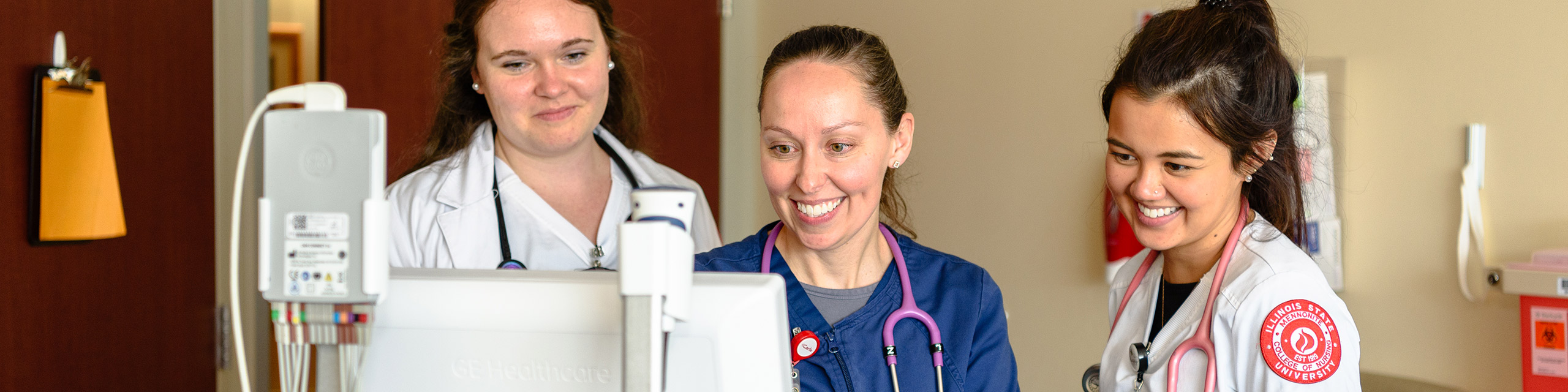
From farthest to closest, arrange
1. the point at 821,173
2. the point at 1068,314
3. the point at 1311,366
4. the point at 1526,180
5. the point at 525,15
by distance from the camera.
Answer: the point at 1068,314, the point at 1526,180, the point at 525,15, the point at 821,173, the point at 1311,366

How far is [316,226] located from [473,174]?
0.94 metres

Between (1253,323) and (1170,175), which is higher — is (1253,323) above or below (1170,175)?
below

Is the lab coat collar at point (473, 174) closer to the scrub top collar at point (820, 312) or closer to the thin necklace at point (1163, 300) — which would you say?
the scrub top collar at point (820, 312)

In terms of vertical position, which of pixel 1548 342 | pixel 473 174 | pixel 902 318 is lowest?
pixel 1548 342

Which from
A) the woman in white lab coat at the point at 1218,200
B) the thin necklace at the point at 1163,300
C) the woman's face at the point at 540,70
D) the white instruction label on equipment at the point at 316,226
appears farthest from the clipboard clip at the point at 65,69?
the thin necklace at the point at 1163,300

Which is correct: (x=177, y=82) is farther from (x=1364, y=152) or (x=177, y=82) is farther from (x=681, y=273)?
(x=1364, y=152)

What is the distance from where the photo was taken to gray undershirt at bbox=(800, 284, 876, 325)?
1.33m

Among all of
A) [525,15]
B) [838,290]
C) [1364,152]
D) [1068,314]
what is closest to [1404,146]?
[1364,152]

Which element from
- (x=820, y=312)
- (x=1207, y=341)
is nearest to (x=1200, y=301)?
(x=1207, y=341)

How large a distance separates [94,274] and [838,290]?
1406 millimetres

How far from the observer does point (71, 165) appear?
167 cm

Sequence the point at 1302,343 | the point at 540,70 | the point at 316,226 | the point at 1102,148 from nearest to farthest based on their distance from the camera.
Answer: the point at 316,226 → the point at 1302,343 → the point at 540,70 → the point at 1102,148

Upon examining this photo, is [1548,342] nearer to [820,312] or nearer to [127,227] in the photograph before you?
[820,312]

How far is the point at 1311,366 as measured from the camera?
1129mm
